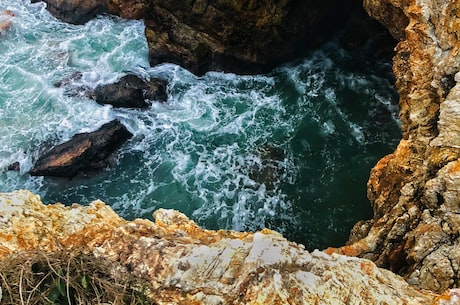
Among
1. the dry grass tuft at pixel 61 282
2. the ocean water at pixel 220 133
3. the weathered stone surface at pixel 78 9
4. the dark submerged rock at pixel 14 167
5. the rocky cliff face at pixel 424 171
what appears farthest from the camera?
the weathered stone surface at pixel 78 9

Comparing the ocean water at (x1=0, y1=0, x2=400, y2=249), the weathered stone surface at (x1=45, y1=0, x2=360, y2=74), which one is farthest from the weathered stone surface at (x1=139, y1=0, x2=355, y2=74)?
the ocean water at (x1=0, y1=0, x2=400, y2=249)

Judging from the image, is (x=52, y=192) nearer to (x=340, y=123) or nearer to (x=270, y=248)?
(x=340, y=123)

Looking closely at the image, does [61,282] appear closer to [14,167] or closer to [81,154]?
[81,154]

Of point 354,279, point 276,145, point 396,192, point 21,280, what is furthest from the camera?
point 276,145

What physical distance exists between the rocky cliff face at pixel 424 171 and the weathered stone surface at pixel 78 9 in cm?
1819

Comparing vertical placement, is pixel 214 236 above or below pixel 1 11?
above

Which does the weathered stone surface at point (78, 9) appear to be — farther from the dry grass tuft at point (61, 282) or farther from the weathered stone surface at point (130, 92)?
the dry grass tuft at point (61, 282)

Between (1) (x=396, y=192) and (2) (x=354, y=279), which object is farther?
(1) (x=396, y=192)

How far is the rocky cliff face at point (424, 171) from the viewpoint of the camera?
274 inches

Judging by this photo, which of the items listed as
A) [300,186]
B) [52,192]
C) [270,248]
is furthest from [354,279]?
[52,192]

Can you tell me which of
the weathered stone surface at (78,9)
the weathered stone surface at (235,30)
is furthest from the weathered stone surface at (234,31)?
the weathered stone surface at (78,9)

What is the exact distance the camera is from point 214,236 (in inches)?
287

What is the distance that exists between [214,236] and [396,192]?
4304 millimetres

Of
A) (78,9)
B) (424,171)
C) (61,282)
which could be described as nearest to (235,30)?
(78,9)
